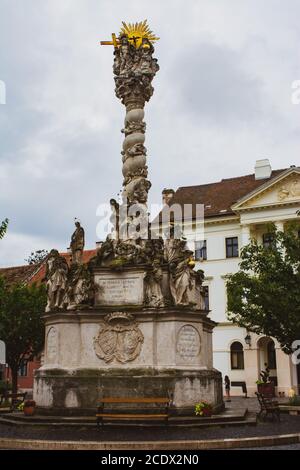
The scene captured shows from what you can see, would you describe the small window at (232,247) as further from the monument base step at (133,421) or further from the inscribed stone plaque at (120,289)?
the monument base step at (133,421)

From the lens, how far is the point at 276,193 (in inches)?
1683

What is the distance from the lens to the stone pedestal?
15055 millimetres

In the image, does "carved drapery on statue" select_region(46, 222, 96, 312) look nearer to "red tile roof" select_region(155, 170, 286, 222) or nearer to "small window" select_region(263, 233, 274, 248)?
"small window" select_region(263, 233, 274, 248)

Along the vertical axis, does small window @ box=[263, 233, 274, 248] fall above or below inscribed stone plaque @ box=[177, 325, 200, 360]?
above

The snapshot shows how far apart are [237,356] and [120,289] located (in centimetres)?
2801

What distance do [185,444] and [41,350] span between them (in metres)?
25.4

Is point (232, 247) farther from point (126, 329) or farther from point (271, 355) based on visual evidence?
point (126, 329)

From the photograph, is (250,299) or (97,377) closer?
(97,377)

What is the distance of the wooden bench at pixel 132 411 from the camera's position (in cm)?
1365

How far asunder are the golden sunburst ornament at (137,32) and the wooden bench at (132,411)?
11683 mm

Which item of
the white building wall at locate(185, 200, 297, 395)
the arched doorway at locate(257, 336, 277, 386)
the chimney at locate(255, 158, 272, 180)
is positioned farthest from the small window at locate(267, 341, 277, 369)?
the chimney at locate(255, 158, 272, 180)

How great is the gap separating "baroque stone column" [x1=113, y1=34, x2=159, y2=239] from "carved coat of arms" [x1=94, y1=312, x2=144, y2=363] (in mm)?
3384

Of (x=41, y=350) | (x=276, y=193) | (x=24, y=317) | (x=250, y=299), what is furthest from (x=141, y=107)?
(x=276, y=193)
